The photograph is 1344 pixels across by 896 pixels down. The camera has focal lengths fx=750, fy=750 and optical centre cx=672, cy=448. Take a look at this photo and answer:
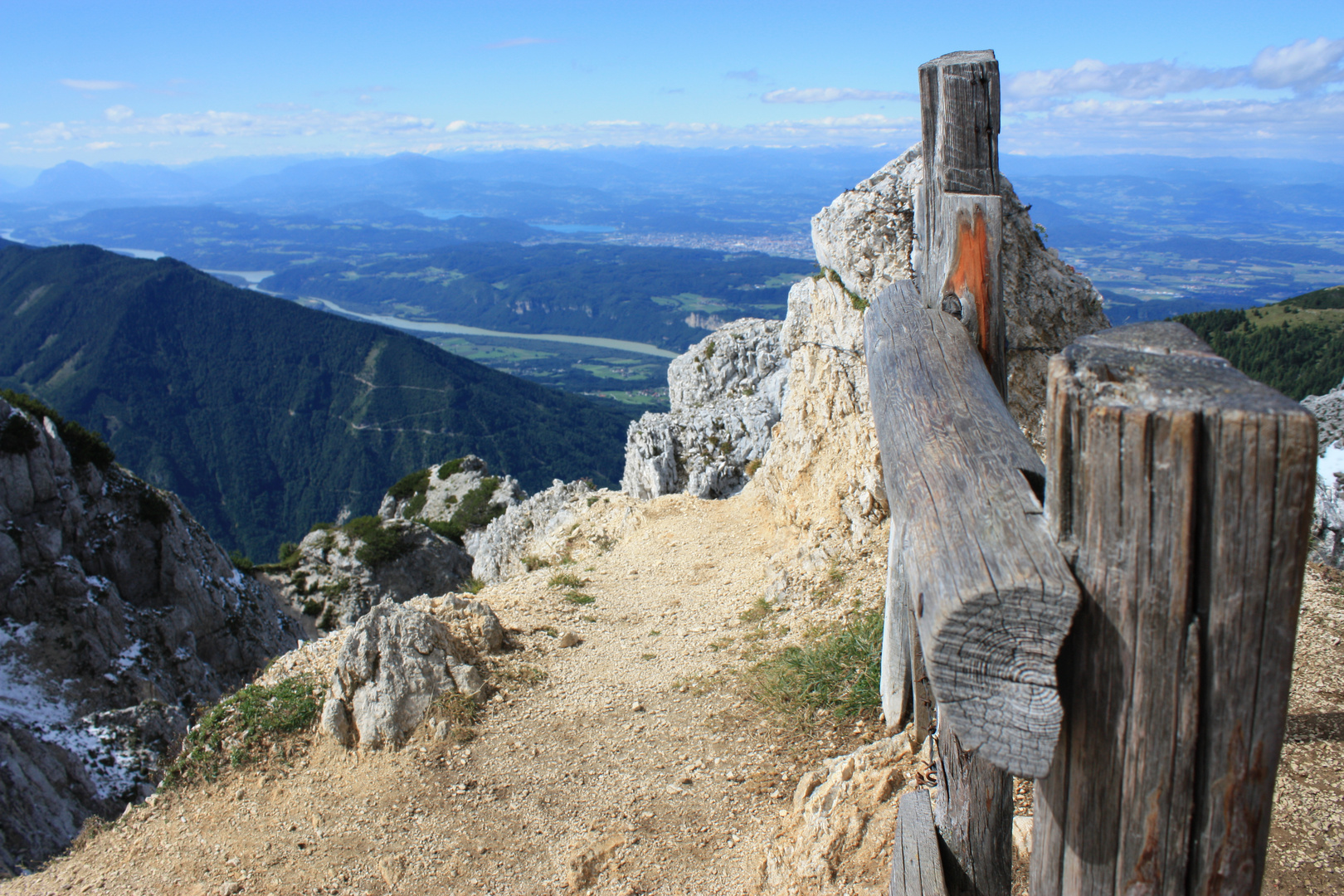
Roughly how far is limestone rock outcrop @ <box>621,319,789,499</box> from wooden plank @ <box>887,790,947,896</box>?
20383 millimetres

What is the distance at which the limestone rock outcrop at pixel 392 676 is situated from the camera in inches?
327

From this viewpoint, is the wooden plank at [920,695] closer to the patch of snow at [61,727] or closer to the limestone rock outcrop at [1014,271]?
the limestone rock outcrop at [1014,271]

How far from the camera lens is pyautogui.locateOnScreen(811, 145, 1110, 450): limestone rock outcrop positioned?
9.77 meters

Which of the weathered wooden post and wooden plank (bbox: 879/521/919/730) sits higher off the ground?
the weathered wooden post

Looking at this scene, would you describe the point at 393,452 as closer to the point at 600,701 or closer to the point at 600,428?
the point at 600,428

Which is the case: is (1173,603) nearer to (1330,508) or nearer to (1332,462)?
(1330,508)

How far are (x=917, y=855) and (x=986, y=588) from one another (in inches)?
97.5

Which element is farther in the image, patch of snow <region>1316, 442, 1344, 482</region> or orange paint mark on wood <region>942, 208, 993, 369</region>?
patch of snow <region>1316, 442, 1344, 482</region>

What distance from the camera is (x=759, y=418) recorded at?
2622cm

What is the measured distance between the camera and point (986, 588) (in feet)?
5.54

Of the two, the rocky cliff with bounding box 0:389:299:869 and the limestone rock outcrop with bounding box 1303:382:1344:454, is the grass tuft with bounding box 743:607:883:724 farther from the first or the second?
the rocky cliff with bounding box 0:389:299:869

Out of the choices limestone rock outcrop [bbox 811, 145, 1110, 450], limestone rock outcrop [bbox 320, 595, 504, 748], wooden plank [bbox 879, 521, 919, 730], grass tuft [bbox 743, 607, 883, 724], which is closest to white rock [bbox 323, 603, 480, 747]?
limestone rock outcrop [bbox 320, 595, 504, 748]

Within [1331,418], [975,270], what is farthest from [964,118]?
[1331,418]

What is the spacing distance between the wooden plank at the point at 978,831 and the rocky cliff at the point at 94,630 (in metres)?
17.8
